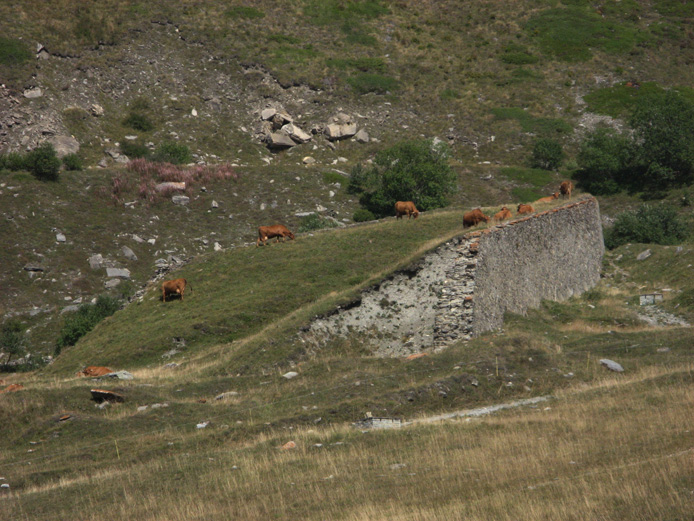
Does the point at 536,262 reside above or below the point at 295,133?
below

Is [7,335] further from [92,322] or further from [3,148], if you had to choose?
[3,148]

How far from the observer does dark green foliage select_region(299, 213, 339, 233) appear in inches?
2485

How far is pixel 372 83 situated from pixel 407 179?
35416mm

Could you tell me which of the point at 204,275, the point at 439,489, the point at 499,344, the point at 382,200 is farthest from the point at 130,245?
the point at 439,489

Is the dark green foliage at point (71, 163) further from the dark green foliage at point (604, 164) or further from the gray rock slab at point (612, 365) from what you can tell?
the gray rock slab at point (612, 365)

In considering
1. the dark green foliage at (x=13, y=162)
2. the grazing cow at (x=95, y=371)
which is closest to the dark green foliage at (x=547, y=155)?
the dark green foliage at (x=13, y=162)

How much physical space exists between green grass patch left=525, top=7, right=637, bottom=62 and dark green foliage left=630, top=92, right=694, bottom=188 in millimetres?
27382

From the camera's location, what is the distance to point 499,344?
28219mm

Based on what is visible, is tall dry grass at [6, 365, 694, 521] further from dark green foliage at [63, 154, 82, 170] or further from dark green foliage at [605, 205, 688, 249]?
dark green foliage at [63, 154, 82, 170]

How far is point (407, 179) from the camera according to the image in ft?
228

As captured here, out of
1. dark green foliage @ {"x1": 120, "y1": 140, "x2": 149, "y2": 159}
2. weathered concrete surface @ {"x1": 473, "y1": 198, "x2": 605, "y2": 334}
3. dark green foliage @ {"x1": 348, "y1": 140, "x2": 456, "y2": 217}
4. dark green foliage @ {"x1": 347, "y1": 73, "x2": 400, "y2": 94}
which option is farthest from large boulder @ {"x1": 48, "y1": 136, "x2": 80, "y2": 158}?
weathered concrete surface @ {"x1": 473, "y1": 198, "x2": 605, "y2": 334}

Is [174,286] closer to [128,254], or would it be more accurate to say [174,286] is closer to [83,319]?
[83,319]

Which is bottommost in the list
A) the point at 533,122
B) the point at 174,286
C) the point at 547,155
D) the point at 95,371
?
the point at 95,371

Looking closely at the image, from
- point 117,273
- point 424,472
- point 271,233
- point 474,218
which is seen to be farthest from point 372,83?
point 424,472
